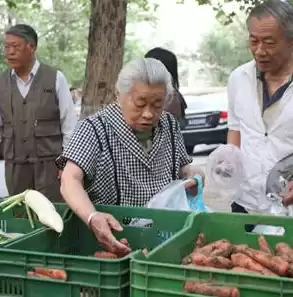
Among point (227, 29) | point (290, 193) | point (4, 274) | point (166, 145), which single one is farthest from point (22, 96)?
point (227, 29)

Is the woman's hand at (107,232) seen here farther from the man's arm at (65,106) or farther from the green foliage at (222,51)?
the green foliage at (222,51)

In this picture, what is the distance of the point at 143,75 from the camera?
2.94 metres

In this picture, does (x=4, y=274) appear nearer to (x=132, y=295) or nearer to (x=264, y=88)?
(x=132, y=295)

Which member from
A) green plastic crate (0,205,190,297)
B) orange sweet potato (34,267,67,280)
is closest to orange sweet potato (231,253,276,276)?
green plastic crate (0,205,190,297)

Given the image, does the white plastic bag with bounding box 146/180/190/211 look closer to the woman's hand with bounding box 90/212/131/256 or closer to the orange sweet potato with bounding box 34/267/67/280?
the woman's hand with bounding box 90/212/131/256

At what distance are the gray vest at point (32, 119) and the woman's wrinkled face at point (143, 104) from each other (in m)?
2.38

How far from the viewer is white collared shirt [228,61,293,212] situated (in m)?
3.49

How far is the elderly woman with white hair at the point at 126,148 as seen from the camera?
293cm

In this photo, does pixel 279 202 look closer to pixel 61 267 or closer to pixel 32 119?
pixel 61 267

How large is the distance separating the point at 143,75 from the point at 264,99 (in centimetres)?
92

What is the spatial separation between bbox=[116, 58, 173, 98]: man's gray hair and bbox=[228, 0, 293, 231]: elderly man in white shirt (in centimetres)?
67

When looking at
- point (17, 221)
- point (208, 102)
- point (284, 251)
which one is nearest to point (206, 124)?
point (208, 102)

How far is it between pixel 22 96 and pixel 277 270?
3498 millimetres

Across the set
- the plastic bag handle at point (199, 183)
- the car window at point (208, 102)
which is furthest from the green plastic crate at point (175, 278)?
the car window at point (208, 102)
